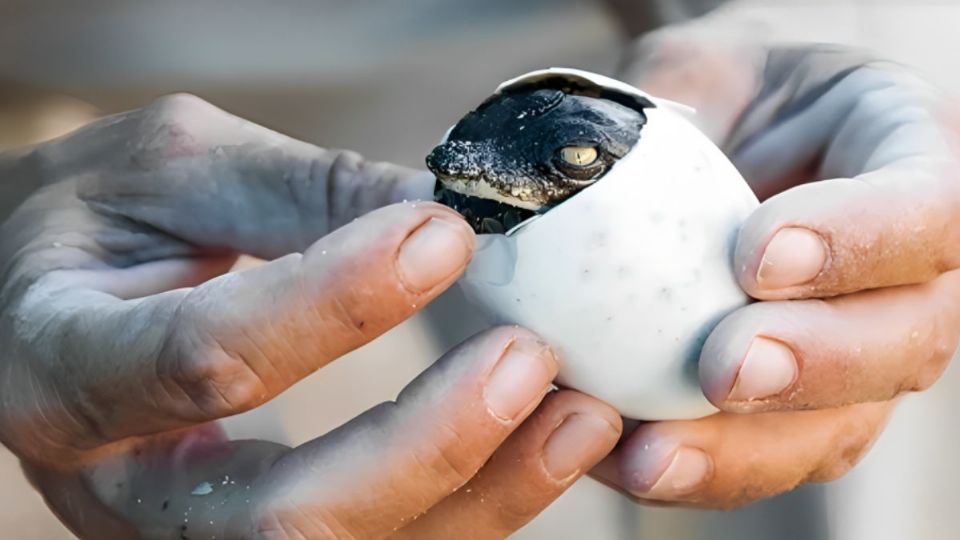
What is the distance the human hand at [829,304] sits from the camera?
0.37 meters

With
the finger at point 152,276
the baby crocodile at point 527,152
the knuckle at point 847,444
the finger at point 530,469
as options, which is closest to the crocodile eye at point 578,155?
the baby crocodile at point 527,152

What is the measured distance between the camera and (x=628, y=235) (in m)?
0.36

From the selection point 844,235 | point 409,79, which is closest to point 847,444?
point 844,235

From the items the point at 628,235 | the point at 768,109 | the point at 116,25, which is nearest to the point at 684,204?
the point at 628,235

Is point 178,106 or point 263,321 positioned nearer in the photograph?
point 263,321

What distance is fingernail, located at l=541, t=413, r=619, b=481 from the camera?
0.41 metres

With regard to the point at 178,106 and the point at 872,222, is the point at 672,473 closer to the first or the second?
the point at 872,222

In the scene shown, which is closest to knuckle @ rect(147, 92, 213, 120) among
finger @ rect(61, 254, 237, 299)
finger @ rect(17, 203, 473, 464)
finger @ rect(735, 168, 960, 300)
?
finger @ rect(61, 254, 237, 299)

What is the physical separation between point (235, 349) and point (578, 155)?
16 cm

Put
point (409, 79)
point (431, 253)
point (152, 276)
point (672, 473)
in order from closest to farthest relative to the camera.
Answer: point (431, 253), point (672, 473), point (152, 276), point (409, 79)

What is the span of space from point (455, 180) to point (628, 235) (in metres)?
0.07

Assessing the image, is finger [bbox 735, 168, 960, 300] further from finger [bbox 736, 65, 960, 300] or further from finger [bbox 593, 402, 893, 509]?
finger [bbox 593, 402, 893, 509]

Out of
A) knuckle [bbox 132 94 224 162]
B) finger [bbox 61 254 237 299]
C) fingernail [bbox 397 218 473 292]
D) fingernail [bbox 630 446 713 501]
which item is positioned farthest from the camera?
knuckle [bbox 132 94 224 162]

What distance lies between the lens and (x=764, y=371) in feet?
1.20
